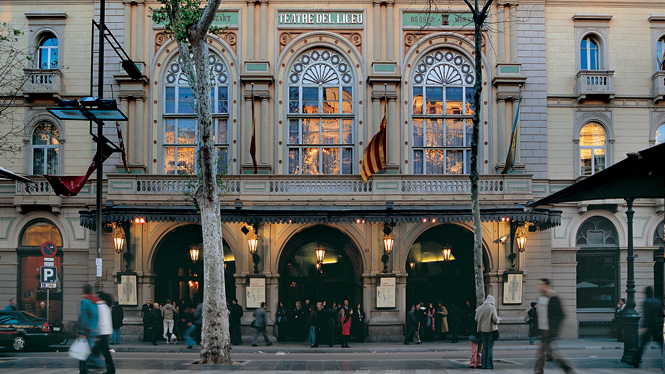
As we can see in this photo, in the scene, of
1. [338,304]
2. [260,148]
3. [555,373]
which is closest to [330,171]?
[260,148]

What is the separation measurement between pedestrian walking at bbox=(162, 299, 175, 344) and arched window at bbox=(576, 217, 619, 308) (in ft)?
56.0

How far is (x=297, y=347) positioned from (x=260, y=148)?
8610mm

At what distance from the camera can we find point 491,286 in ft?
A: 95.0

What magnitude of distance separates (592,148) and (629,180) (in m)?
17.7

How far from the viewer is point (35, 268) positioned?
30.2 m

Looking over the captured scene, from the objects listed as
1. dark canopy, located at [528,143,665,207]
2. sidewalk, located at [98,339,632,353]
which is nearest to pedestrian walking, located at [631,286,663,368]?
dark canopy, located at [528,143,665,207]

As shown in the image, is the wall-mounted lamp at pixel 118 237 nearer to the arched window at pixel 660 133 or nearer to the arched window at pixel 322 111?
the arched window at pixel 322 111

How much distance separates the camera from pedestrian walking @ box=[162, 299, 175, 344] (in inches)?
1048

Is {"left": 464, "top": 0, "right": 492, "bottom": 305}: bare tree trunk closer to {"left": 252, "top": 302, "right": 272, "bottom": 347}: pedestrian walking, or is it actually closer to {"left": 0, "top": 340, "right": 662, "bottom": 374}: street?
{"left": 0, "top": 340, "right": 662, "bottom": 374}: street

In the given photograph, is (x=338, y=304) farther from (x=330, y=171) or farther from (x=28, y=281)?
(x=28, y=281)

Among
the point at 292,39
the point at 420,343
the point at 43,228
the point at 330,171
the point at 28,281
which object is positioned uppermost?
the point at 292,39

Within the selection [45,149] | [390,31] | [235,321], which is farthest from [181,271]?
[390,31]

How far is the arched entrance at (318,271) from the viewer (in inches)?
1184

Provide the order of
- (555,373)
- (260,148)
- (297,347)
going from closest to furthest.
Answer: (555,373) < (297,347) < (260,148)
